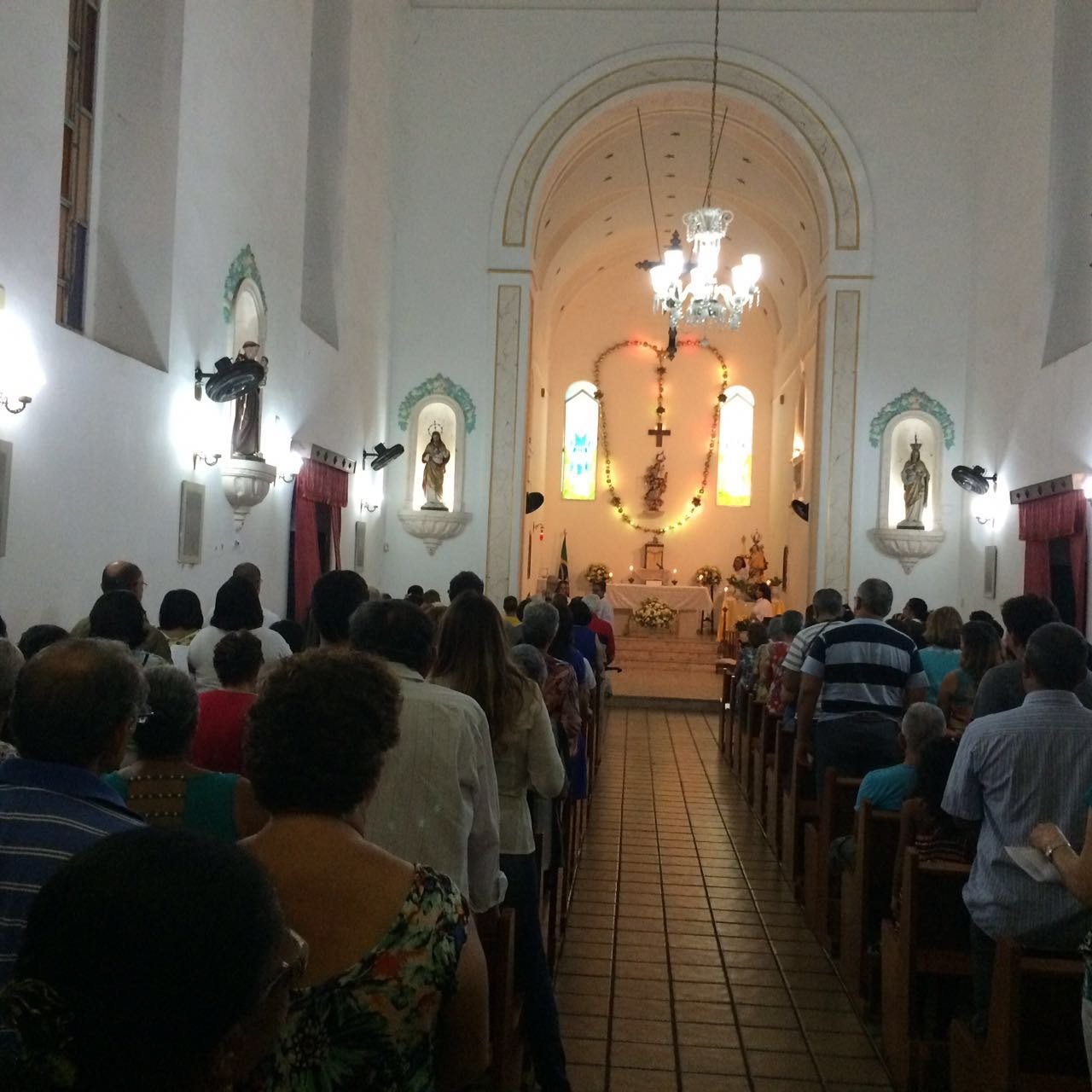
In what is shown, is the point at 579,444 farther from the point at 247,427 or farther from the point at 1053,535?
the point at 247,427

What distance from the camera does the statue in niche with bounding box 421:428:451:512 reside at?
1498cm

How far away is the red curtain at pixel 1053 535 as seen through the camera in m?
10.7

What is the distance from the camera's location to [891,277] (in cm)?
1484

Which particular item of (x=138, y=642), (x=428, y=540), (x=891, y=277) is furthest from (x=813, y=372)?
(x=138, y=642)

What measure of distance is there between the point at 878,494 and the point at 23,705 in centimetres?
1362

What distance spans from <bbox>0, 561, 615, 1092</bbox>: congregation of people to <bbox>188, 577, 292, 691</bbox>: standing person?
1.33ft

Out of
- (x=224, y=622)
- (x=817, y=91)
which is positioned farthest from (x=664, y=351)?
(x=224, y=622)

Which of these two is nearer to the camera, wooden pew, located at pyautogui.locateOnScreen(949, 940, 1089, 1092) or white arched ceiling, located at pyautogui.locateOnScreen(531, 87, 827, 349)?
wooden pew, located at pyautogui.locateOnScreen(949, 940, 1089, 1092)

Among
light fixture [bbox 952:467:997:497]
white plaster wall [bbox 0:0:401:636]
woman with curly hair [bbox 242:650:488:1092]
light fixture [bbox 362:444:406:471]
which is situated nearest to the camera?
woman with curly hair [bbox 242:650:488:1092]

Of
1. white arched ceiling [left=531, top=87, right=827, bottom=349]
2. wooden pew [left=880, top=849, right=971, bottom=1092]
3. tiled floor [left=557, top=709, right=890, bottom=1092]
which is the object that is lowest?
tiled floor [left=557, top=709, right=890, bottom=1092]

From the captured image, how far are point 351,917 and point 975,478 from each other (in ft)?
42.8

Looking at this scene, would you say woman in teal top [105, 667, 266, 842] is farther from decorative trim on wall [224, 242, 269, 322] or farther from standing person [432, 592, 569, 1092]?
decorative trim on wall [224, 242, 269, 322]

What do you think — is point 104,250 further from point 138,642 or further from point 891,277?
point 891,277

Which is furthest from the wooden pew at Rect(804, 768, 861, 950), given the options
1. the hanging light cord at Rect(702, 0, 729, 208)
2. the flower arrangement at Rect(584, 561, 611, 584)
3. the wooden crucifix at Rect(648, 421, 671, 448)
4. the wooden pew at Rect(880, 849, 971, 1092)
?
the wooden crucifix at Rect(648, 421, 671, 448)
